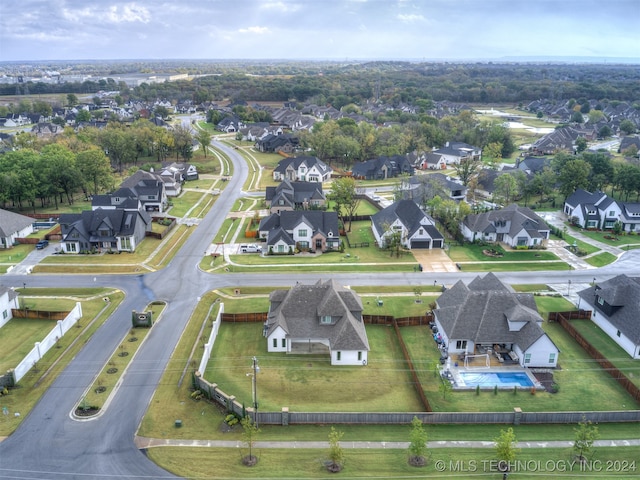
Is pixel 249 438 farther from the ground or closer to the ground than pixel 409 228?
closer to the ground

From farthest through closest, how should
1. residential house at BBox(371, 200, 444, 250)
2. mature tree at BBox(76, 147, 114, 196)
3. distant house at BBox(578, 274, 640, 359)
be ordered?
1. mature tree at BBox(76, 147, 114, 196)
2. residential house at BBox(371, 200, 444, 250)
3. distant house at BBox(578, 274, 640, 359)

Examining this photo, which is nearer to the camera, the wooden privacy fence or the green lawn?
the wooden privacy fence

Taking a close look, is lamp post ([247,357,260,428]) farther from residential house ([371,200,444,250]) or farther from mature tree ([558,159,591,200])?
mature tree ([558,159,591,200])

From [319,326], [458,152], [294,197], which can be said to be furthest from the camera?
[458,152]

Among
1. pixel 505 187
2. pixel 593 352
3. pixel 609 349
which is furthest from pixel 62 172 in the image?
pixel 609 349

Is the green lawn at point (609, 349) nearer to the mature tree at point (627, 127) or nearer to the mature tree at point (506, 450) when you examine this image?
the mature tree at point (506, 450)

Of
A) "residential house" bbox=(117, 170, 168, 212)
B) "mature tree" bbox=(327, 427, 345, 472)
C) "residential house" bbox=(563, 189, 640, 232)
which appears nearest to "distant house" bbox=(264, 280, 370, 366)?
"mature tree" bbox=(327, 427, 345, 472)

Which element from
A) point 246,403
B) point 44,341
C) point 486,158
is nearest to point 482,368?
point 246,403

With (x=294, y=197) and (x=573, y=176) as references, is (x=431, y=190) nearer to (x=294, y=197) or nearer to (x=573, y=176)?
(x=294, y=197)

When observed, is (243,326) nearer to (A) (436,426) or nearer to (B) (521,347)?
(A) (436,426)
